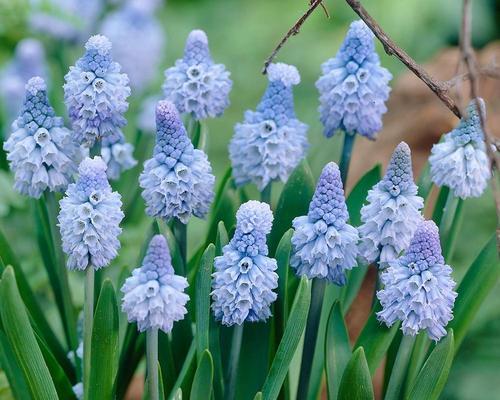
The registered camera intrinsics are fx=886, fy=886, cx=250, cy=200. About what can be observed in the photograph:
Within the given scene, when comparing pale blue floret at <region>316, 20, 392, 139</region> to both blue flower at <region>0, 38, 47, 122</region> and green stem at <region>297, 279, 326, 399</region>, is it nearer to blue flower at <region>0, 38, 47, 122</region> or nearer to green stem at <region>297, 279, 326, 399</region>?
green stem at <region>297, 279, 326, 399</region>

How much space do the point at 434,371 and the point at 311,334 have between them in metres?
0.22

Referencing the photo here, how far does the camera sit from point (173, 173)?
4.31 ft

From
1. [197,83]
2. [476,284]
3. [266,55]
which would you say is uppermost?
[266,55]

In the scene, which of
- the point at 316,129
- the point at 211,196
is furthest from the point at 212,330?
the point at 316,129

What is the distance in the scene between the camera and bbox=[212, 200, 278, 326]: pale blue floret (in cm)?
124

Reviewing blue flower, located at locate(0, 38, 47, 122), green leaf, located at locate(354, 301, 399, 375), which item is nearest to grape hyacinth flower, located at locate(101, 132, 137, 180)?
green leaf, located at locate(354, 301, 399, 375)

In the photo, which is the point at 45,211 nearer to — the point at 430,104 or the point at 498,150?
the point at 498,150

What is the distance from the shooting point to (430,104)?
255 cm

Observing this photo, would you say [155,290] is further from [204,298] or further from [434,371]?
[434,371]

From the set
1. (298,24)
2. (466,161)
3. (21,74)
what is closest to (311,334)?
(466,161)

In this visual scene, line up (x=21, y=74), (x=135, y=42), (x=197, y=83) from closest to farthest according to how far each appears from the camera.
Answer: (x=197, y=83), (x=21, y=74), (x=135, y=42)

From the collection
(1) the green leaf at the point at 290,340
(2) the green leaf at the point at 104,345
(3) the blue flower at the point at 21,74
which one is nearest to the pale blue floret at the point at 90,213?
(2) the green leaf at the point at 104,345

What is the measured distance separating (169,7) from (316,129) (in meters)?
1.50

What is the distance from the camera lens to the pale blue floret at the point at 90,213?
1222mm
